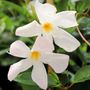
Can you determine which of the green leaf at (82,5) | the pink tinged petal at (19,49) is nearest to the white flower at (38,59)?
the pink tinged petal at (19,49)

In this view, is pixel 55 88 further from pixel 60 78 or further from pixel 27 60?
pixel 27 60

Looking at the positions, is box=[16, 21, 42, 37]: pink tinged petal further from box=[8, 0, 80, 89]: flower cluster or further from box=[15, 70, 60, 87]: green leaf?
box=[15, 70, 60, 87]: green leaf

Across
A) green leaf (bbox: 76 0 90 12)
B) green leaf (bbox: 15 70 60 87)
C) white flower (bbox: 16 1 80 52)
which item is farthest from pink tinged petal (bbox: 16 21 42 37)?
green leaf (bbox: 76 0 90 12)

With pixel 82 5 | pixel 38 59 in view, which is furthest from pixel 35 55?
pixel 82 5

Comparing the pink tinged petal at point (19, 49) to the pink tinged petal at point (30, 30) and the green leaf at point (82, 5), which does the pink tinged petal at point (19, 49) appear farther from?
the green leaf at point (82, 5)

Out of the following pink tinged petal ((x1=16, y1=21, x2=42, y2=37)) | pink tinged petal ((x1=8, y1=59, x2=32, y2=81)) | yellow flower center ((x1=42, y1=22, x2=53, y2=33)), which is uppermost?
pink tinged petal ((x1=16, y1=21, x2=42, y2=37))
